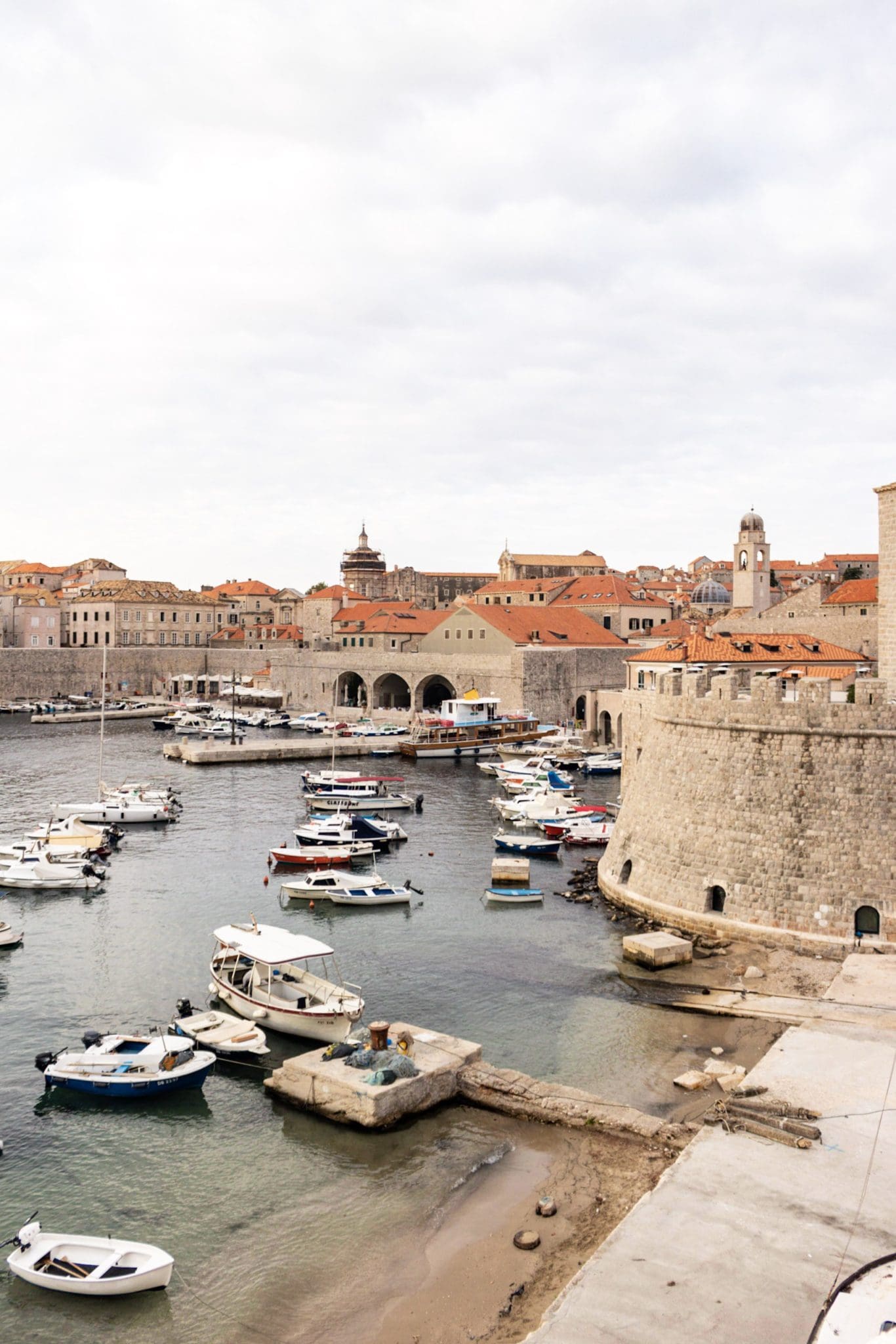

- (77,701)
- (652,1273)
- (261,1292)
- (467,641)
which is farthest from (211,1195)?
(77,701)

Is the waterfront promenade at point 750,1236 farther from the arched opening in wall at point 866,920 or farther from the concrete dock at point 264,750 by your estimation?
the concrete dock at point 264,750

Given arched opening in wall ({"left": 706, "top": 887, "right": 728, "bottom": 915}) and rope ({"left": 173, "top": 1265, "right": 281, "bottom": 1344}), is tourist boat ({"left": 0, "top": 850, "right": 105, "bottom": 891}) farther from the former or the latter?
rope ({"left": 173, "top": 1265, "right": 281, "bottom": 1344})

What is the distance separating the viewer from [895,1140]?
10.8m

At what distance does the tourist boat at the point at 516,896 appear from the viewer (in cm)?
2458

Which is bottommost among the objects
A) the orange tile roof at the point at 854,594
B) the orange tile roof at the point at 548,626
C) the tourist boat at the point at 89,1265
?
the tourist boat at the point at 89,1265

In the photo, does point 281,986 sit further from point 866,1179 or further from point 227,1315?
point 866,1179

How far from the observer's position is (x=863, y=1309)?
6.80 meters

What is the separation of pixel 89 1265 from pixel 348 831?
67.8 feet

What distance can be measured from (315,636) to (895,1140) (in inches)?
2672

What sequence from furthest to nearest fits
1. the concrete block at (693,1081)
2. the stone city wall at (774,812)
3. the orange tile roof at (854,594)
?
the orange tile roof at (854,594) < the stone city wall at (774,812) < the concrete block at (693,1081)

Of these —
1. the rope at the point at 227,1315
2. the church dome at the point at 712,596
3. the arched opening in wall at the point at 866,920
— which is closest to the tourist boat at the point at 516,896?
the arched opening in wall at the point at 866,920

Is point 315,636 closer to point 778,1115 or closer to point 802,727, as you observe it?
point 802,727

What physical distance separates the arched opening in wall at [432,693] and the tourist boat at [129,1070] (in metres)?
49.1

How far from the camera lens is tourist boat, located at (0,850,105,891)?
26594mm
